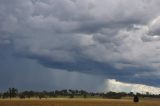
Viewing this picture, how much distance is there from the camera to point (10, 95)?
655 ft
